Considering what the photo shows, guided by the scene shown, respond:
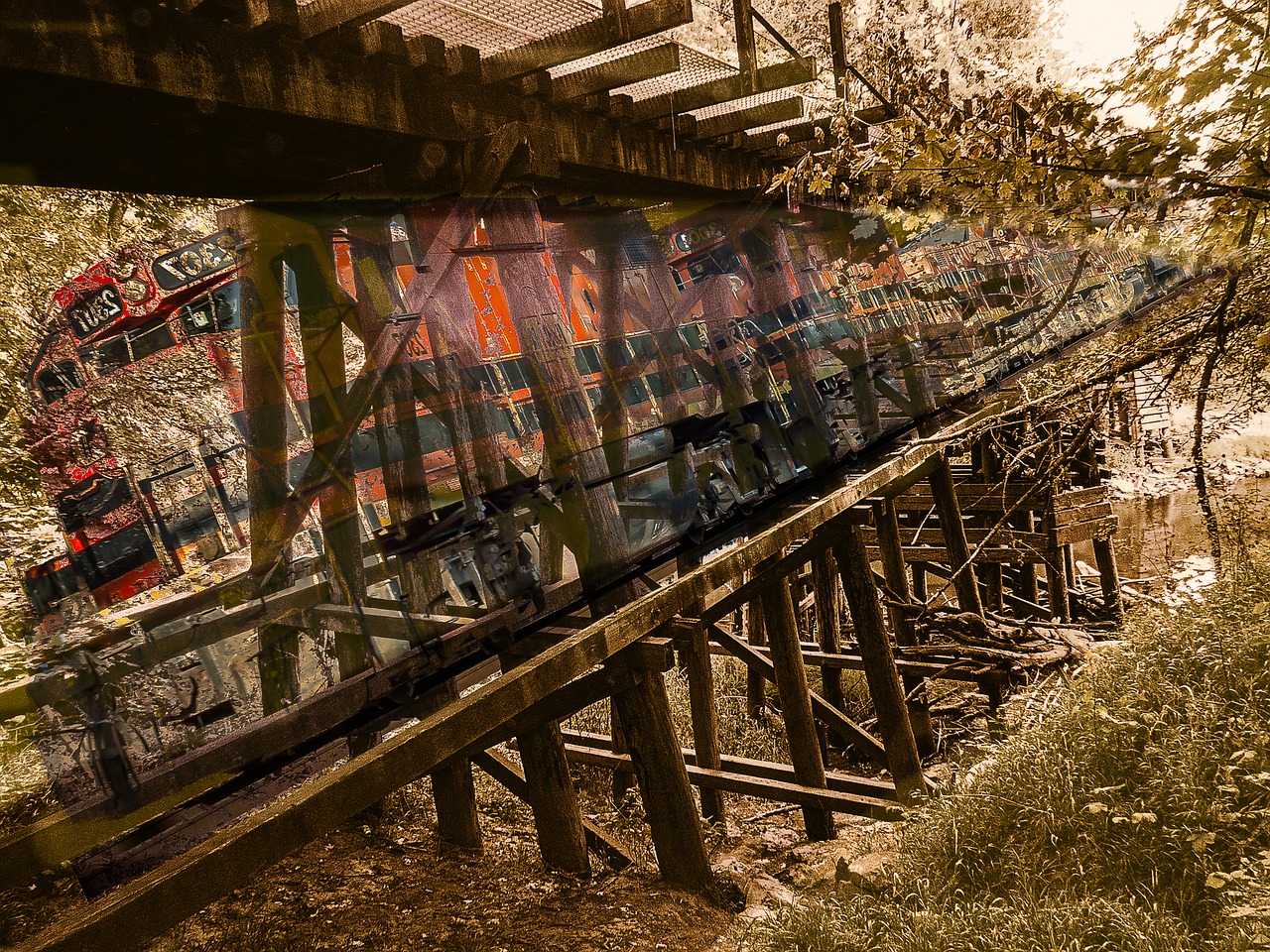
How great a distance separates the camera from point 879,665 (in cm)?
595

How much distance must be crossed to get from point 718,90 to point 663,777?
3.48m

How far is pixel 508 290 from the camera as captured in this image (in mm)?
4512

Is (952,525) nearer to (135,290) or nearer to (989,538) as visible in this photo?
(989,538)

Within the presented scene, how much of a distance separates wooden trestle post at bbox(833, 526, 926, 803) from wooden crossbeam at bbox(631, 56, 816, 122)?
305 centimetres

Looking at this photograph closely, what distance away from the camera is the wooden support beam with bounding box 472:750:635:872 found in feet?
16.2

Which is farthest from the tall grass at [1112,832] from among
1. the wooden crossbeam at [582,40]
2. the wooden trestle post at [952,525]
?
the wooden crossbeam at [582,40]

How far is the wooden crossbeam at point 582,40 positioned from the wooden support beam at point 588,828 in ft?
11.9

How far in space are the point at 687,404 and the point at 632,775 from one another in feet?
15.9

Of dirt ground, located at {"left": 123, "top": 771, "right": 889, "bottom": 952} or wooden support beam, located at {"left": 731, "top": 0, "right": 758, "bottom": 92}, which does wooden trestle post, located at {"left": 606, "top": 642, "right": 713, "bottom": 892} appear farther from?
wooden support beam, located at {"left": 731, "top": 0, "right": 758, "bottom": 92}

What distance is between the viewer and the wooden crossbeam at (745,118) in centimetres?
476

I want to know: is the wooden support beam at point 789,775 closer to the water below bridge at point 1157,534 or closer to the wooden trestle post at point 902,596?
the wooden trestle post at point 902,596

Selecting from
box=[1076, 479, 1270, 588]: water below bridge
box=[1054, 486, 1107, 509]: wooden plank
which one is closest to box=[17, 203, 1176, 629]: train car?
box=[1054, 486, 1107, 509]: wooden plank

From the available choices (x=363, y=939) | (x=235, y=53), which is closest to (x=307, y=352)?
(x=235, y=53)

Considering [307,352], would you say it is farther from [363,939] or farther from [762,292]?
[762,292]
